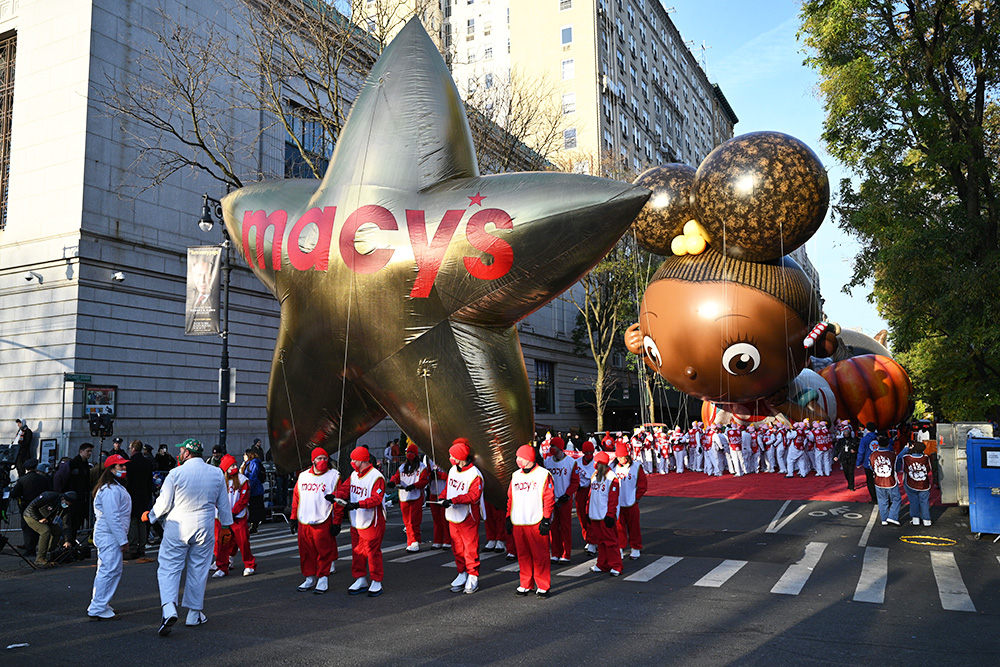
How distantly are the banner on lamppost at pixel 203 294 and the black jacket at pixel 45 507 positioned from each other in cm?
534

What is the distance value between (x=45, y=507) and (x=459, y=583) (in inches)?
247

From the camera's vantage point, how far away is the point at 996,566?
355 inches

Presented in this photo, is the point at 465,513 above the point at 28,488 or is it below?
below

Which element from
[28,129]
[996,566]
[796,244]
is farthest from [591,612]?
[28,129]

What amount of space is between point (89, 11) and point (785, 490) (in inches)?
883

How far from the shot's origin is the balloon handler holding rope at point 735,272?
13242 millimetres

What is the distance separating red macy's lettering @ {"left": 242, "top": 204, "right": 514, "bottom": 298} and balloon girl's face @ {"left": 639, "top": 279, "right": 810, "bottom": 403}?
866 centimetres

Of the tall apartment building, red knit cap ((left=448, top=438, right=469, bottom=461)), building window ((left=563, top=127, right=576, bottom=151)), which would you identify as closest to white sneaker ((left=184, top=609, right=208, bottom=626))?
red knit cap ((left=448, top=438, right=469, bottom=461))

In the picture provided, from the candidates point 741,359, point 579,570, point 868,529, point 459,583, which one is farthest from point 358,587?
point 741,359

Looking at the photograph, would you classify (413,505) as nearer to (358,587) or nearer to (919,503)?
(358,587)

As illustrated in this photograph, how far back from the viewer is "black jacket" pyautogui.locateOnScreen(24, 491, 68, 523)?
32.7 feet

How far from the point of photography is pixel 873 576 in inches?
332

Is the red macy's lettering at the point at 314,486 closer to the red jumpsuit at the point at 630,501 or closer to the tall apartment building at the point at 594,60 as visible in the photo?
the red jumpsuit at the point at 630,501

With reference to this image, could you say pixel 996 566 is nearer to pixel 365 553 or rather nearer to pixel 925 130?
pixel 365 553
